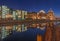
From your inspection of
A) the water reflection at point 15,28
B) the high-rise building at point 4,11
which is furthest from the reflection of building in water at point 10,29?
the high-rise building at point 4,11

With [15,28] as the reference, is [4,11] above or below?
above

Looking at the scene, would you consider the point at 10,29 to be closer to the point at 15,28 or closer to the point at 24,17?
the point at 15,28

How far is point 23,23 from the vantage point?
6.24 feet

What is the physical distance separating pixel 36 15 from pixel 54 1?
0.90ft

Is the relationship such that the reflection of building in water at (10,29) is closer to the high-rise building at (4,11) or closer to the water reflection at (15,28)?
the water reflection at (15,28)

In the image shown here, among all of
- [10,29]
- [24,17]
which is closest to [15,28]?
[10,29]

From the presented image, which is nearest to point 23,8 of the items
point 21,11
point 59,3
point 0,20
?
point 21,11

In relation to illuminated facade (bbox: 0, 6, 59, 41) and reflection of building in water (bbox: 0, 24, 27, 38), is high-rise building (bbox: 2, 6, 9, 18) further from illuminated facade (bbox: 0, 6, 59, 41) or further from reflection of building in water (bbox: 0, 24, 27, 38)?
reflection of building in water (bbox: 0, 24, 27, 38)

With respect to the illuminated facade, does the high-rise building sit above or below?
above

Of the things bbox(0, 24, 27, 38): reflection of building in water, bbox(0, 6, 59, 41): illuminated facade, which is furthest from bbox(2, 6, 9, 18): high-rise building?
bbox(0, 24, 27, 38): reflection of building in water

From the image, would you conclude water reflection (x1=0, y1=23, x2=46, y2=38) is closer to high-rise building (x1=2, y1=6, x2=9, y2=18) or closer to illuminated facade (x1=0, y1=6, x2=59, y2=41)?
illuminated facade (x1=0, y1=6, x2=59, y2=41)

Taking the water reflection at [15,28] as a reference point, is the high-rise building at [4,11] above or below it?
above

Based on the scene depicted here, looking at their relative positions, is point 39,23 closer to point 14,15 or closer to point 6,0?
point 14,15

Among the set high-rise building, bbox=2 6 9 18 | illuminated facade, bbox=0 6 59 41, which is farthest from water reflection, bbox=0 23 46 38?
high-rise building, bbox=2 6 9 18
